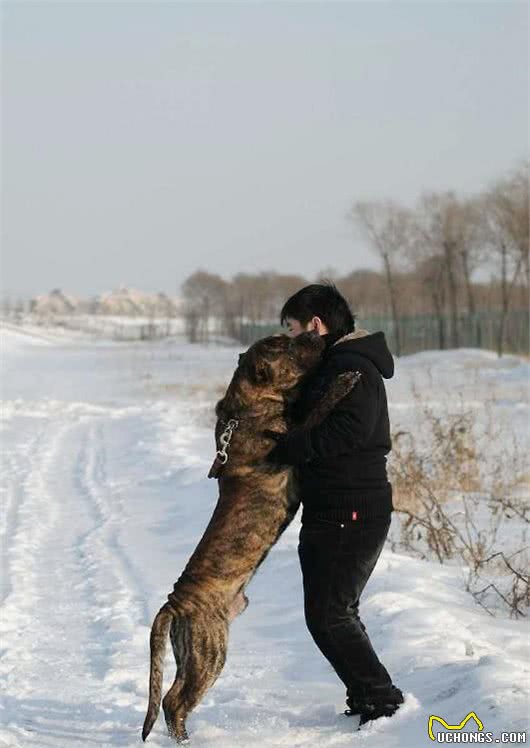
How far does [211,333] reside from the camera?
301 ft

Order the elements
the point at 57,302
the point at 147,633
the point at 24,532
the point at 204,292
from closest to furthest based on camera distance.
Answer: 1. the point at 147,633
2. the point at 24,532
3. the point at 204,292
4. the point at 57,302

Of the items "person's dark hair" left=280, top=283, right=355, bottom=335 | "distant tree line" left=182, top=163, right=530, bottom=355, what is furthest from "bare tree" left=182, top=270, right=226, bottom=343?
"person's dark hair" left=280, top=283, right=355, bottom=335

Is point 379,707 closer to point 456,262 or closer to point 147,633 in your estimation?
point 147,633

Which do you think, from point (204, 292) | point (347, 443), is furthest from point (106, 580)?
point (204, 292)

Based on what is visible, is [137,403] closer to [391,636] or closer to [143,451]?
[143,451]

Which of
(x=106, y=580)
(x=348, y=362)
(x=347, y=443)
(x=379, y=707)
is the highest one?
(x=348, y=362)

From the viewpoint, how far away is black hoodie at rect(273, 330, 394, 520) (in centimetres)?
398

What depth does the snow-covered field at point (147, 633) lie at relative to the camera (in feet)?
14.3

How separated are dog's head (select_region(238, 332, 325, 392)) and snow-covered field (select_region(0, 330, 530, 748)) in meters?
1.47

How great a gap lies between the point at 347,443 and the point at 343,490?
22 cm

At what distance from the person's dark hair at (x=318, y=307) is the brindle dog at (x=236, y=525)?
0.11 meters

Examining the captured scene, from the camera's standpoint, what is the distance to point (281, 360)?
415 cm

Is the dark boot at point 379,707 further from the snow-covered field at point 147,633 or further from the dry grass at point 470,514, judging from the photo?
the dry grass at point 470,514

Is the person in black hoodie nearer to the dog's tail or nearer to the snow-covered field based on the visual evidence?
the snow-covered field
